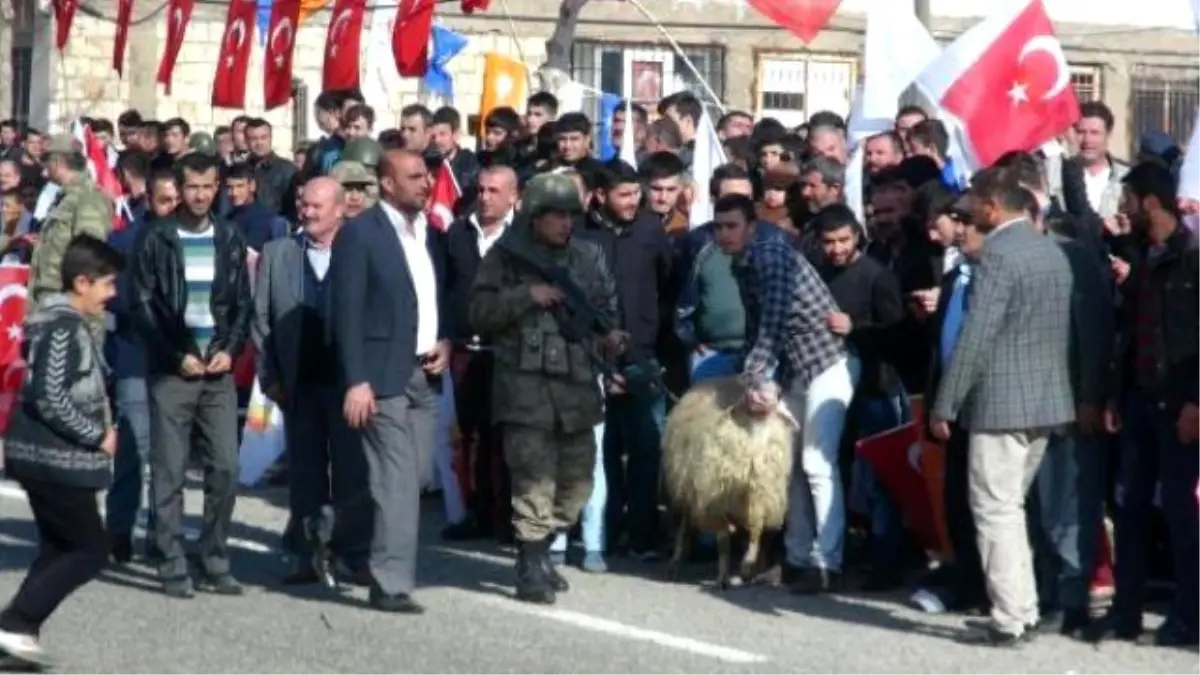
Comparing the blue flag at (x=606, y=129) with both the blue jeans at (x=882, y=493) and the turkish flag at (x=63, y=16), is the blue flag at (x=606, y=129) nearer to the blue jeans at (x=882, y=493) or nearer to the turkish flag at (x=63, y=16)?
the blue jeans at (x=882, y=493)

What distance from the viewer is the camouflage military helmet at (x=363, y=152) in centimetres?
1514

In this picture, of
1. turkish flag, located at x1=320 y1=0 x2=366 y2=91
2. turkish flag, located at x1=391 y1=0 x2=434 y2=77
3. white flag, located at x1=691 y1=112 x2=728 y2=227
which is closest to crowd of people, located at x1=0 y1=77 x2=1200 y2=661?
white flag, located at x1=691 y1=112 x2=728 y2=227

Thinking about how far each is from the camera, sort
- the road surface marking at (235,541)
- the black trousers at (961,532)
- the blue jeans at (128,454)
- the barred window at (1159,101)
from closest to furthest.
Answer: the black trousers at (961,532) → the blue jeans at (128,454) → the road surface marking at (235,541) → the barred window at (1159,101)

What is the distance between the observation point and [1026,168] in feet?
41.0

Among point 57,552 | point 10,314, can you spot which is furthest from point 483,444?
point 57,552

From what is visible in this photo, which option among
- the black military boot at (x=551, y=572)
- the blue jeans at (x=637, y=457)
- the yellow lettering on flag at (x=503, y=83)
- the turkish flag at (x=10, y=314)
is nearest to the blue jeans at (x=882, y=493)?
the blue jeans at (x=637, y=457)

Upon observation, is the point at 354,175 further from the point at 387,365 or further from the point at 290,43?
the point at 290,43

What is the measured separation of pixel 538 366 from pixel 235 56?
13.5m

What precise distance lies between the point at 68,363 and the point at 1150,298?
4341 mm

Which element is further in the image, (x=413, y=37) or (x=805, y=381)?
(x=413, y=37)

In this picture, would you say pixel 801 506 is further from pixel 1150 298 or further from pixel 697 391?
pixel 1150 298

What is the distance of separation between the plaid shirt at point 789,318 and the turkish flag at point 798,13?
5.37 meters

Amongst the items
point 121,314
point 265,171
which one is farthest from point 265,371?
point 265,171

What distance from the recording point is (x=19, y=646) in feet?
36.6
